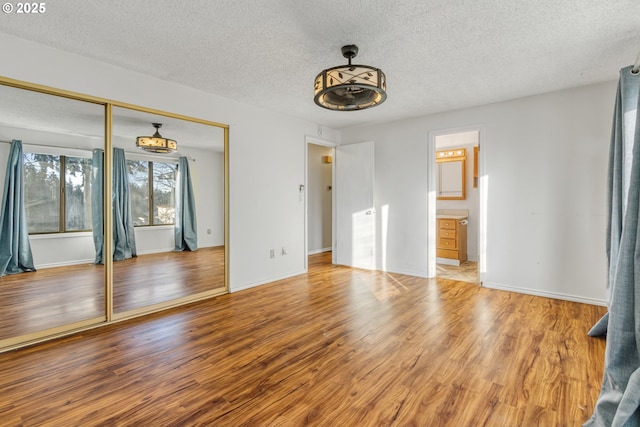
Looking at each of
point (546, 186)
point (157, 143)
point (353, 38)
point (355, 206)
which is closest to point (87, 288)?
point (157, 143)

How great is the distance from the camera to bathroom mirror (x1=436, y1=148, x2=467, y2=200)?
5863mm

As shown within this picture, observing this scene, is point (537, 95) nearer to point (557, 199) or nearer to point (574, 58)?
point (574, 58)

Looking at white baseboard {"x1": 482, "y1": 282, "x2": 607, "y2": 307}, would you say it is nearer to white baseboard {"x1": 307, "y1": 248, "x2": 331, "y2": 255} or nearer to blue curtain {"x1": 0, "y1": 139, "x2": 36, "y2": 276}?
white baseboard {"x1": 307, "y1": 248, "x2": 331, "y2": 255}

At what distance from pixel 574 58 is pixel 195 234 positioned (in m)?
4.23

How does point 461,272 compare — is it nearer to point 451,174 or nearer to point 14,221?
point 451,174

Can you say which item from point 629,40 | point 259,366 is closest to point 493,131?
point 629,40

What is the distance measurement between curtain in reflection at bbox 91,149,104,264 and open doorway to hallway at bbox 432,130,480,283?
15.5ft

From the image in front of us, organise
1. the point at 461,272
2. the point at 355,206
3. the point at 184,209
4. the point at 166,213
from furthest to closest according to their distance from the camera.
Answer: the point at 355,206 → the point at 461,272 → the point at 184,209 → the point at 166,213

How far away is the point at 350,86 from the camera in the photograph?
2.08m

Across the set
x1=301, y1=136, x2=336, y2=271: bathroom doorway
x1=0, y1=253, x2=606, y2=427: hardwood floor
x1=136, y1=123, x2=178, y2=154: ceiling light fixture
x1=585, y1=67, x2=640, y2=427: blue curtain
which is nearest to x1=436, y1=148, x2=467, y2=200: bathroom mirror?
x1=301, y1=136, x2=336, y2=271: bathroom doorway

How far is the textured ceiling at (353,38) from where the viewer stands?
206cm

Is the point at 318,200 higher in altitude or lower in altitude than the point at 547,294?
higher

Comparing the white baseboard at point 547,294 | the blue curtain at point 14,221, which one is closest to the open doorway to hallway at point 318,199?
the white baseboard at point 547,294

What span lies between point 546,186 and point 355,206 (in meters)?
2.68
